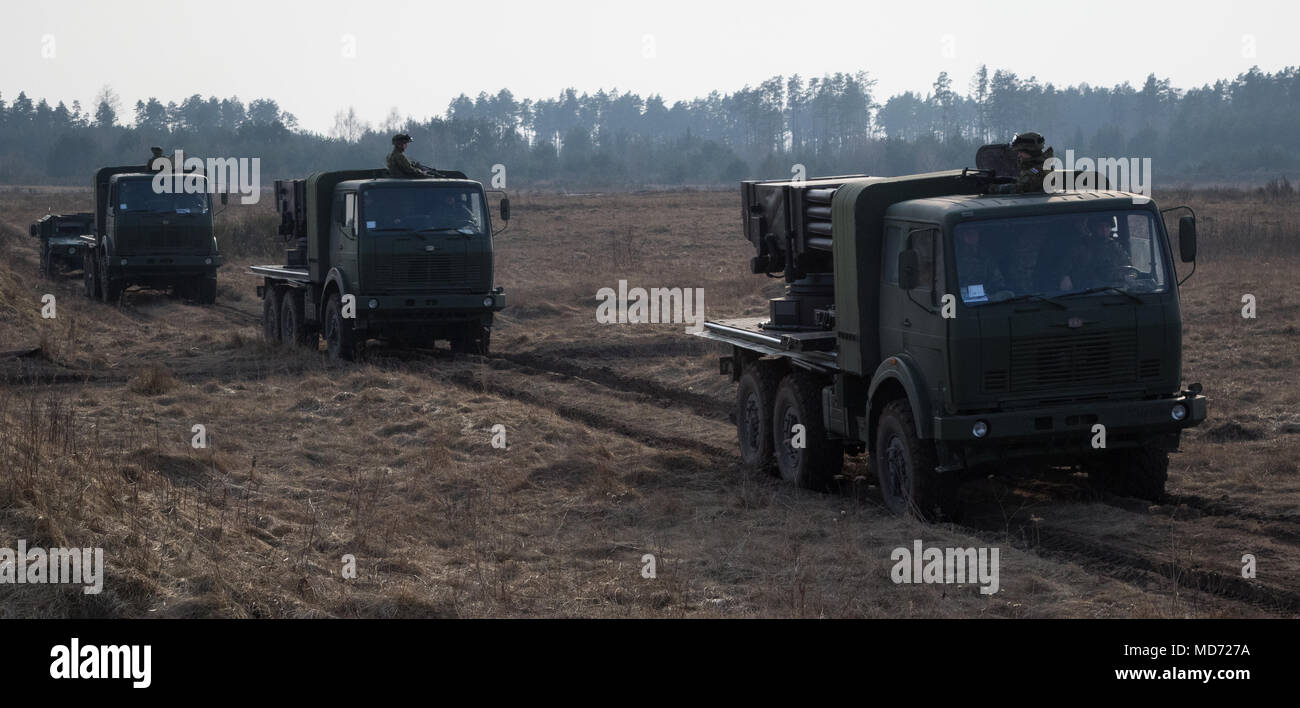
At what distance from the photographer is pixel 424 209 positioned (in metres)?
20.3

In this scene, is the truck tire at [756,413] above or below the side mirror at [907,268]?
below

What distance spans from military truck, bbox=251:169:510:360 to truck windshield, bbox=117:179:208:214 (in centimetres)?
1037

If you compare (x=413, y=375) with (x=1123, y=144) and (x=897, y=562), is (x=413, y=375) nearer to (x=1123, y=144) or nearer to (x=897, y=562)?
(x=897, y=562)

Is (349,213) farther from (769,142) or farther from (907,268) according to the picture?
(769,142)

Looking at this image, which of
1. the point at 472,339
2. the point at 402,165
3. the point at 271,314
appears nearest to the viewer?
the point at 402,165

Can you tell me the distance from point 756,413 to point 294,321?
11891 mm

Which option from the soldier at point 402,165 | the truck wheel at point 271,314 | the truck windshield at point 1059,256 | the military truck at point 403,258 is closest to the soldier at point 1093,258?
the truck windshield at point 1059,256

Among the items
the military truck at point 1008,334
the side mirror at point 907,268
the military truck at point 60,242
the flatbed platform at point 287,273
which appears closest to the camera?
the military truck at point 1008,334

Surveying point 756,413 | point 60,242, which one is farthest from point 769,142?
point 756,413

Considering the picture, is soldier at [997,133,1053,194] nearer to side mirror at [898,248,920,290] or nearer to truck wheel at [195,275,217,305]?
side mirror at [898,248,920,290]

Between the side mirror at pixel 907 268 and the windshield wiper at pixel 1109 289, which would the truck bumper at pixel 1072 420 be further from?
the side mirror at pixel 907 268

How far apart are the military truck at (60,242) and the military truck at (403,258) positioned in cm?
1952

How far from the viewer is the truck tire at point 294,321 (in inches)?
896
